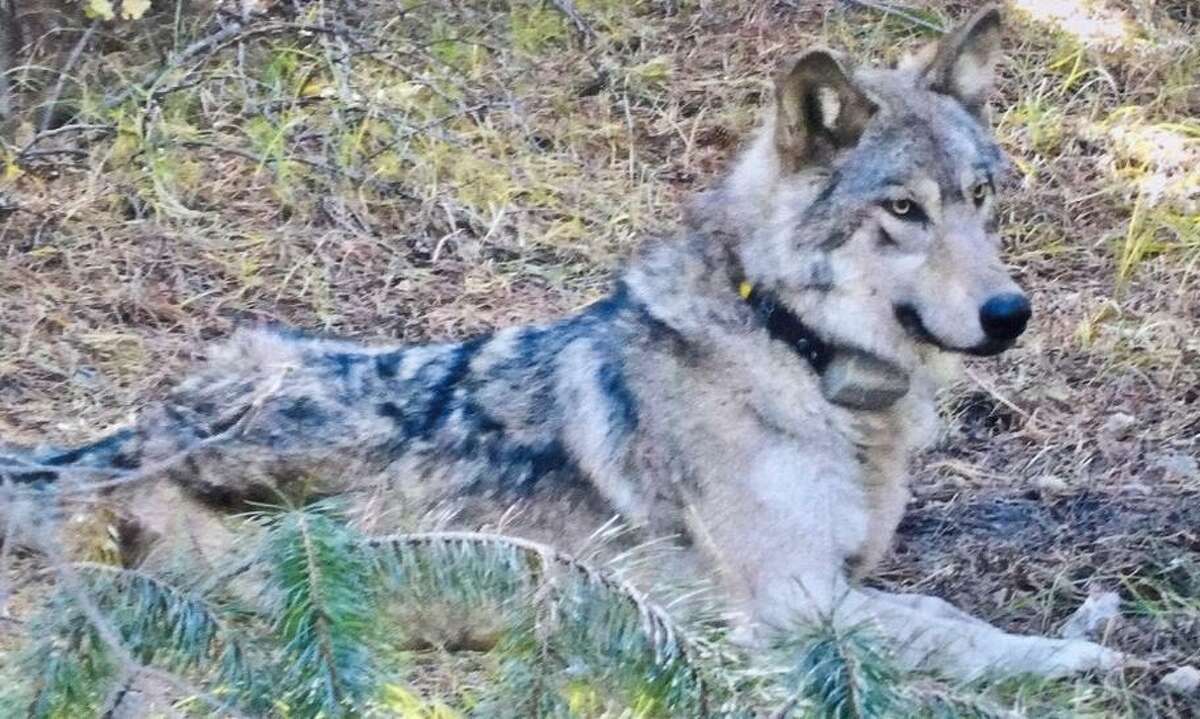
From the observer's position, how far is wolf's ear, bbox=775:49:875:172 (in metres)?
3.58

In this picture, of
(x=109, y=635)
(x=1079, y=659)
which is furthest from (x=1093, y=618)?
(x=109, y=635)

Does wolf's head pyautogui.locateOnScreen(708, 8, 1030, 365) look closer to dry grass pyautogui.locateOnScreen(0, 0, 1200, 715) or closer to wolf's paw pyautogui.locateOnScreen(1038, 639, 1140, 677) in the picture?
wolf's paw pyautogui.locateOnScreen(1038, 639, 1140, 677)

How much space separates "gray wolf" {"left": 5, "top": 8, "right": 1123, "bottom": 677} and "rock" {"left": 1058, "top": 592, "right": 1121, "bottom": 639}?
257 millimetres

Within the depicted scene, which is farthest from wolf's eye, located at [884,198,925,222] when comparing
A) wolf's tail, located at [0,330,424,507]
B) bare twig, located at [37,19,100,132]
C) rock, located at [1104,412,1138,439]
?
bare twig, located at [37,19,100,132]

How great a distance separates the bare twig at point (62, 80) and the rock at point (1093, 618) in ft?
14.7

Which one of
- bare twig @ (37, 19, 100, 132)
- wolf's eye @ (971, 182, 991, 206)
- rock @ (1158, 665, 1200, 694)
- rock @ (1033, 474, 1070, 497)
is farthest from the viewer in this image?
bare twig @ (37, 19, 100, 132)

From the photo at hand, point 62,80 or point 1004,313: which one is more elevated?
point 1004,313

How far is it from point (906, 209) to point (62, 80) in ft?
13.3

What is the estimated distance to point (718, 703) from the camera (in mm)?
1961

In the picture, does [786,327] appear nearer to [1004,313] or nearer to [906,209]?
[906,209]

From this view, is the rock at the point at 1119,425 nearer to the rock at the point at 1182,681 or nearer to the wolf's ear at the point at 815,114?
the rock at the point at 1182,681

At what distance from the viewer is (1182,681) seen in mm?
3396

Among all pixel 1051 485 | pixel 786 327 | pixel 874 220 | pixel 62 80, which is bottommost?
pixel 1051 485

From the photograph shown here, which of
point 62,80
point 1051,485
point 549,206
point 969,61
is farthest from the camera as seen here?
point 549,206
